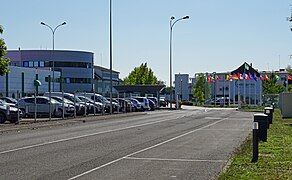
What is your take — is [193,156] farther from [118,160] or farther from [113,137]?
[113,137]

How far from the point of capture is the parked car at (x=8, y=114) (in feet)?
109

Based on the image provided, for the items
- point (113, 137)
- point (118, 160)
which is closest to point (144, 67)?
point (113, 137)

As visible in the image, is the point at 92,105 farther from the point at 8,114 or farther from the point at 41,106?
the point at 8,114

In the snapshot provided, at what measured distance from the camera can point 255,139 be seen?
1520cm

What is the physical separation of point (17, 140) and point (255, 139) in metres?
10.7

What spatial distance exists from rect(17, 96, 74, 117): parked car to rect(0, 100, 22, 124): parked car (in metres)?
6.95

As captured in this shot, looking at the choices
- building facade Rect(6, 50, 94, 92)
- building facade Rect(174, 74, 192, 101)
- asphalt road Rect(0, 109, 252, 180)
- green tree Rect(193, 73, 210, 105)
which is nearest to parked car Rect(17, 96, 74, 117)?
asphalt road Rect(0, 109, 252, 180)

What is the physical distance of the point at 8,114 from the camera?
33.7 metres

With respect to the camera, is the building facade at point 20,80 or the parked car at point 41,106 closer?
the parked car at point 41,106

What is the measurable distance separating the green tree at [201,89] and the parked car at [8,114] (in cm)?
8360

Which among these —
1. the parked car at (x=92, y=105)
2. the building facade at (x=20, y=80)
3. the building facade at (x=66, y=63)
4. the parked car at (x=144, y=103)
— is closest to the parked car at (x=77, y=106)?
the parked car at (x=92, y=105)

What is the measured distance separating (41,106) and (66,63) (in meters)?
75.8

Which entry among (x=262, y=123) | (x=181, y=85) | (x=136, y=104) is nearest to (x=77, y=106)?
(x=136, y=104)

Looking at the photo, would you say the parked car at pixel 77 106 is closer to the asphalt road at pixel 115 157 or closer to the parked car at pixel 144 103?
the parked car at pixel 144 103
